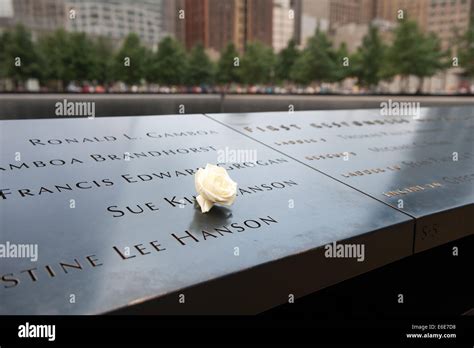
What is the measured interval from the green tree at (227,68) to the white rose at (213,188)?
35459 mm

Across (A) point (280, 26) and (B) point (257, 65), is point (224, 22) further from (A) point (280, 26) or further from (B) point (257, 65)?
(B) point (257, 65)

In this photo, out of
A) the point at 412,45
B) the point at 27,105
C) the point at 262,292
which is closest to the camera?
the point at 262,292

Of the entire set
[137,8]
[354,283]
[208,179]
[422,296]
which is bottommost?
[422,296]

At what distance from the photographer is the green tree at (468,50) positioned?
2734 cm

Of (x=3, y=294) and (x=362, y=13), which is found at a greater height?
(x=362, y=13)

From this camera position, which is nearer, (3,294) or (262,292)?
(3,294)

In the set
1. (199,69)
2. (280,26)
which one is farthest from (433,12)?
(199,69)

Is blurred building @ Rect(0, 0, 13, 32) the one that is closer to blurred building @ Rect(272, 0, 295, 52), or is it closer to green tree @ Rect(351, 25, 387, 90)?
blurred building @ Rect(272, 0, 295, 52)

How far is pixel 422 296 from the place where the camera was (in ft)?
8.46

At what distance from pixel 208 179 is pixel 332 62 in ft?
108

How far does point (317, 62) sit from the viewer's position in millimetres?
32469

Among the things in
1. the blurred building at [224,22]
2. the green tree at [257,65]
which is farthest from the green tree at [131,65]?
the blurred building at [224,22]

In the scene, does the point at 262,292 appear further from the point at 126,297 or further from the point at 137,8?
the point at 137,8

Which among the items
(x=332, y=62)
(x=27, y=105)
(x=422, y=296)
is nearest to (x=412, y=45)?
(x=332, y=62)
